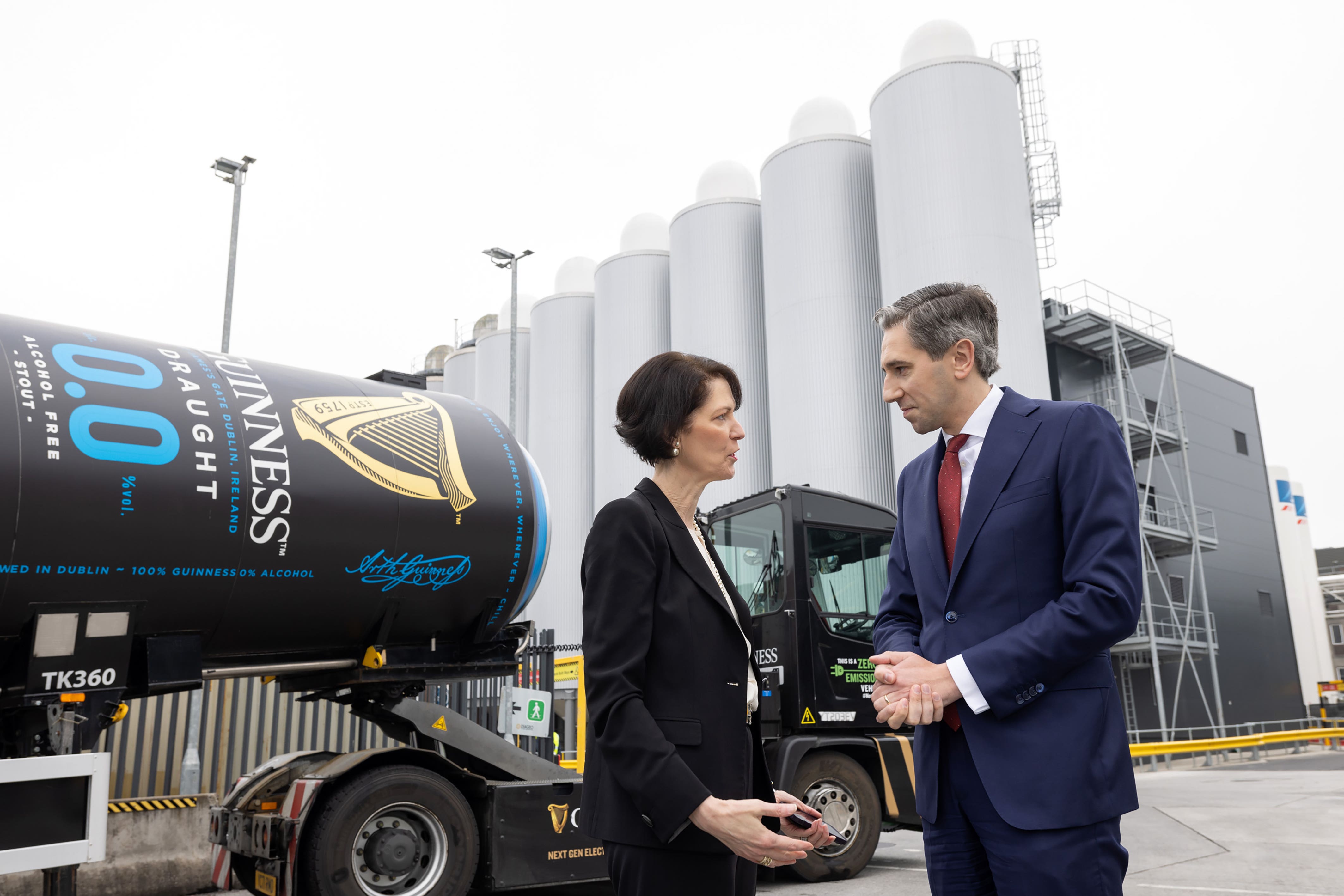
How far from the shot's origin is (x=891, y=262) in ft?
74.0

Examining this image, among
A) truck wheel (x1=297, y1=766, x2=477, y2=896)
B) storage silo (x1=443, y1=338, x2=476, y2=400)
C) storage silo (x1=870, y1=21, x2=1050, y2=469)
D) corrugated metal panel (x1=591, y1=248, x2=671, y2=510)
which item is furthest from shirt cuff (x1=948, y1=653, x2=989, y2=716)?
storage silo (x1=443, y1=338, x2=476, y2=400)

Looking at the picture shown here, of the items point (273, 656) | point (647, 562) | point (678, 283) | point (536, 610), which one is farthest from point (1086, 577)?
point (536, 610)

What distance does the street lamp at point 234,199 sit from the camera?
14.8 m

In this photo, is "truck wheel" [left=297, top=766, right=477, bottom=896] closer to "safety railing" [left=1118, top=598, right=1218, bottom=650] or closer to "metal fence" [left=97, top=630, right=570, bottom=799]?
"metal fence" [left=97, top=630, right=570, bottom=799]

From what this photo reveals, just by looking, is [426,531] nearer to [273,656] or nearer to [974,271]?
[273,656]

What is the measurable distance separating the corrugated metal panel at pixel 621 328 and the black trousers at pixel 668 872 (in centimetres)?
2672

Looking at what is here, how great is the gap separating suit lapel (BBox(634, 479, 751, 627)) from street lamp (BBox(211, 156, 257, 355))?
14.1 metres

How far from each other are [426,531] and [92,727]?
6.68ft

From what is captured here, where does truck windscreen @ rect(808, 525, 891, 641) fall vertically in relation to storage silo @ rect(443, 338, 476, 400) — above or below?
below

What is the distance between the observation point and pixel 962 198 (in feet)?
70.1

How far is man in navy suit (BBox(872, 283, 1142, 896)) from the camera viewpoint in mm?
2148

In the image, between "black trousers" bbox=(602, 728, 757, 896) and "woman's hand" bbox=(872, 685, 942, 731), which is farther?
"woman's hand" bbox=(872, 685, 942, 731)

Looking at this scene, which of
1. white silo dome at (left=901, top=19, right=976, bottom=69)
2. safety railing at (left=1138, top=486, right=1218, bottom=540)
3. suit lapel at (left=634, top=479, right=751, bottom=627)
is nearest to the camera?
suit lapel at (left=634, top=479, right=751, bottom=627)

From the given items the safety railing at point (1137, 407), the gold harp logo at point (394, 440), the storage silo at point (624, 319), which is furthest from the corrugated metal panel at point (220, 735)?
the safety railing at point (1137, 407)
